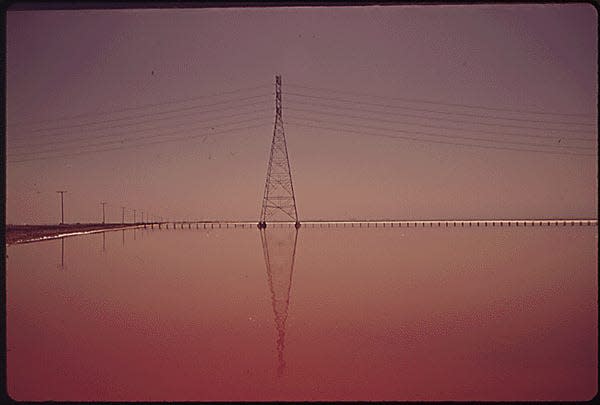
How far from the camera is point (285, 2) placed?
102 inches

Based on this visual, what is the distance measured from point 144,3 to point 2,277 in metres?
1.25

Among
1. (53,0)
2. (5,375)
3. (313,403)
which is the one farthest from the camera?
(53,0)

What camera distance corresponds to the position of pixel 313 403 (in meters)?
2.24

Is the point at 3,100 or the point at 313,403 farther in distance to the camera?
the point at 3,100

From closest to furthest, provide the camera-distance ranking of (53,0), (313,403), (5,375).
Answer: (313,403) → (5,375) → (53,0)

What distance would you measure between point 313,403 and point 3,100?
169 centimetres

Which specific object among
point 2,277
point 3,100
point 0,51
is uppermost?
point 0,51

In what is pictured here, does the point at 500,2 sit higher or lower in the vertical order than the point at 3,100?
higher

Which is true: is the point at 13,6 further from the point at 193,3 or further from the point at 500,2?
the point at 500,2

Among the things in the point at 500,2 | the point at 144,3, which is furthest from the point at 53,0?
the point at 500,2

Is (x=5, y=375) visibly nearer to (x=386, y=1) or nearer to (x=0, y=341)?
(x=0, y=341)

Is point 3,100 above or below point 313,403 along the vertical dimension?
above

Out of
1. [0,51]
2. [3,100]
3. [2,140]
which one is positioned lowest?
[2,140]

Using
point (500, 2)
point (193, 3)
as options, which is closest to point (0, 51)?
point (193, 3)
